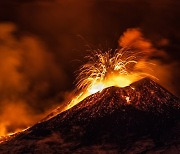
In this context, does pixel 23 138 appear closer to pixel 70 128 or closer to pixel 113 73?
pixel 70 128

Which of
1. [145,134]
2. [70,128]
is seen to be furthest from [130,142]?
[70,128]

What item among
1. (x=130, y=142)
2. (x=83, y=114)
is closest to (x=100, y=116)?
(x=83, y=114)

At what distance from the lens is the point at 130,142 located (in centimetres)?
6125

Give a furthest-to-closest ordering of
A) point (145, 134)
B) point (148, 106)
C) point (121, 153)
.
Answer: point (148, 106), point (145, 134), point (121, 153)

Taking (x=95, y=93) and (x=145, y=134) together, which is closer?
(x=145, y=134)

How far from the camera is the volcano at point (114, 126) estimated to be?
2391 inches

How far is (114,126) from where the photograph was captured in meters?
64.5

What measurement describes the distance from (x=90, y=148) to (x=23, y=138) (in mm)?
6472

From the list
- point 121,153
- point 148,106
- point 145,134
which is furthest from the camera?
point 148,106

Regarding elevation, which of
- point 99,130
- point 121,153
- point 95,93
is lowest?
point 121,153

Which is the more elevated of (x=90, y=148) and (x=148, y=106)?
(x=148, y=106)

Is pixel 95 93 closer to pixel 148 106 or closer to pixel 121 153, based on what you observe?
pixel 148 106

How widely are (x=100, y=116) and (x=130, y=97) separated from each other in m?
3.97

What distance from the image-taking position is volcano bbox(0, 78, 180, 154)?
60.7 meters
